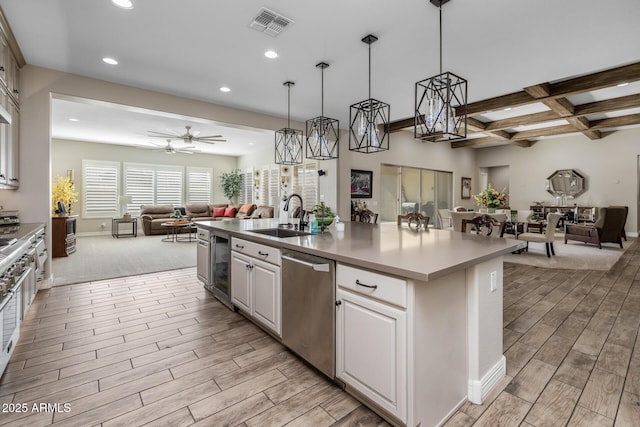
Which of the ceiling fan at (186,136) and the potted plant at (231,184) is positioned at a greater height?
the ceiling fan at (186,136)

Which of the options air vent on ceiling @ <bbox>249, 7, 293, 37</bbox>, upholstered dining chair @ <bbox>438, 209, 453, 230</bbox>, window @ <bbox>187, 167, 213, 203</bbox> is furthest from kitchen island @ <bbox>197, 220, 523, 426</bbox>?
window @ <bbox>187, 167, 213, 203</bbox>

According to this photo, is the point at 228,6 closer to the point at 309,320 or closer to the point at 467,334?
the point at 309,320

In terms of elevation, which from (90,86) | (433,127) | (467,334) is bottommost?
(467,334)

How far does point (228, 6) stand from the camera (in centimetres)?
257

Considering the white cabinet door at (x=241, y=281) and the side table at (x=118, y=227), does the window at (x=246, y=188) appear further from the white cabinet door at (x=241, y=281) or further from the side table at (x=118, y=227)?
the white cabinet door at (x=241, y=281)

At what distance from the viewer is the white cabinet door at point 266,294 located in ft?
7.66

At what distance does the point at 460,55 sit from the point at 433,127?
1.98 m

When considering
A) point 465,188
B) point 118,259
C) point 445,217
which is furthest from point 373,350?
point 465,188

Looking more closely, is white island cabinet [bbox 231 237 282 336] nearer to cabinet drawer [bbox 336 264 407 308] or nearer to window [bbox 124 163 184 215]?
cabinet drawer [bbox 336 264 407 308]

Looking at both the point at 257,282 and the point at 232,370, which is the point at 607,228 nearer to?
the point at 257,282

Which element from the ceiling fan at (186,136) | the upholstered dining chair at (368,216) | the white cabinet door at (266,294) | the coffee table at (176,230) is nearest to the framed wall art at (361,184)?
the upholstered dining chair at (368,216)

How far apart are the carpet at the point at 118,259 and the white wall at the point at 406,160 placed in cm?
357

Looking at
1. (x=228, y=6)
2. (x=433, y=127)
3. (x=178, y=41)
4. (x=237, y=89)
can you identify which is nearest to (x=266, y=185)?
(x=237, y=89)

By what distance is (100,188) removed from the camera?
9.21m
